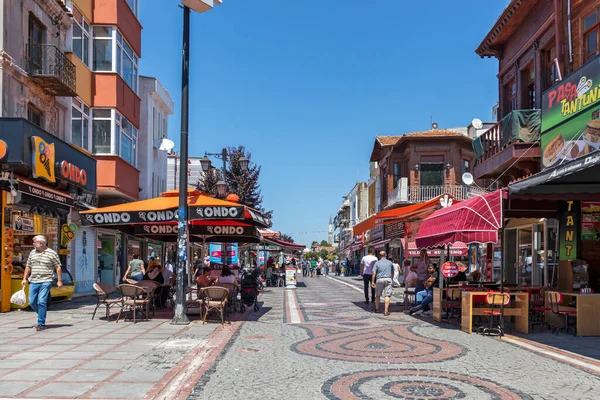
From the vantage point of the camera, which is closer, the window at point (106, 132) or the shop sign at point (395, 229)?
the shop sign at point (395, 229)

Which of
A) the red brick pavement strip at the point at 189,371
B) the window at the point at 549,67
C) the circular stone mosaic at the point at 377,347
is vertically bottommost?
the circular stone mosaic at the point at 377,347

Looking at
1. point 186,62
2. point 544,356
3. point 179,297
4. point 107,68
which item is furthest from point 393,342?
point 107,68

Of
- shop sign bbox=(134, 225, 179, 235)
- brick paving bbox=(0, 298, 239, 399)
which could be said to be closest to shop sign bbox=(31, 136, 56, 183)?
shop sign bbox=(134, 225, 179, 235)

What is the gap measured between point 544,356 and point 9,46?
14.7m

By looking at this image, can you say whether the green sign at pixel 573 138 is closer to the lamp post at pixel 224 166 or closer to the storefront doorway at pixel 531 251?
the storefront doorway at pixel 531 251

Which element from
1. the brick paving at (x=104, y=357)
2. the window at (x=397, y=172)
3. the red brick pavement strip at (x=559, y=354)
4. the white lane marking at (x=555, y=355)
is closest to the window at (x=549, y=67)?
the red brick pavement strip at (x=559, y=354)

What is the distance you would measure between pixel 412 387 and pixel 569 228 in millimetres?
8584

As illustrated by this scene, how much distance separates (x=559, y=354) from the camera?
876 cm

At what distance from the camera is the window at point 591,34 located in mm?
14227

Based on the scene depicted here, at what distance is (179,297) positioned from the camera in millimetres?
12078

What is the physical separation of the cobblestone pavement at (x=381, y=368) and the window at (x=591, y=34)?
7.95 m

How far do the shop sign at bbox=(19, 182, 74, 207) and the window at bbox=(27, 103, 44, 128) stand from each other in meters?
2.49

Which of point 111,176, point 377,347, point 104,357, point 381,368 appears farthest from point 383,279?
point 111,176

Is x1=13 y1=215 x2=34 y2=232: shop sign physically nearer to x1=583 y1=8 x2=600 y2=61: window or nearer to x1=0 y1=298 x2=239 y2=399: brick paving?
x1=0 y1=298 x2=239 y2=399: brick paving
